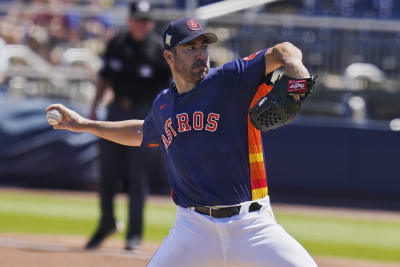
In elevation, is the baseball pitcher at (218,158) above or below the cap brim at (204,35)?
below

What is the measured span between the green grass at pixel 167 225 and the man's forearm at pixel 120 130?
11.5 ft

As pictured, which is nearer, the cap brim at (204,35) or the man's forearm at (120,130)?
the cap brim at (204,35)

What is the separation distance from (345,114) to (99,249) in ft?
16.8

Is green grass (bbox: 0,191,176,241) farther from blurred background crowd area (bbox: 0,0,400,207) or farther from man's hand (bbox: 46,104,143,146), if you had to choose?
man's hand (bbox: 46,104,143,146)

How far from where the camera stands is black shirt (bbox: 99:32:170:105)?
740 centimetres

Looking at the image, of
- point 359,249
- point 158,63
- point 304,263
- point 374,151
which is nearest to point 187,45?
point 304,263

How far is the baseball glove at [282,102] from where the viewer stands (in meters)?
3.46

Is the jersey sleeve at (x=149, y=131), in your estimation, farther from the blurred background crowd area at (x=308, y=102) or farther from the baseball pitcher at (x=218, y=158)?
the blurred background crowd area at (x=308, y=102)

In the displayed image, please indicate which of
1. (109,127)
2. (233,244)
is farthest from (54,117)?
(233,244)

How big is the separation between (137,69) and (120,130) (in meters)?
2.94

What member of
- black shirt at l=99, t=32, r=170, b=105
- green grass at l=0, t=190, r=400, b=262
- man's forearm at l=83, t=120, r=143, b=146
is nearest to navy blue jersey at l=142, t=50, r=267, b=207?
man's forearm at l=83, t=120, r=143, b=146

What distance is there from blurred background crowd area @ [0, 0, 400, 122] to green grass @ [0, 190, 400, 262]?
2.32 m

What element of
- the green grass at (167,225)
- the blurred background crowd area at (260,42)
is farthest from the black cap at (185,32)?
the blurred background crowd area at (260,42)

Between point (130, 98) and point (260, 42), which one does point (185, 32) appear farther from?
point (260, 42)
